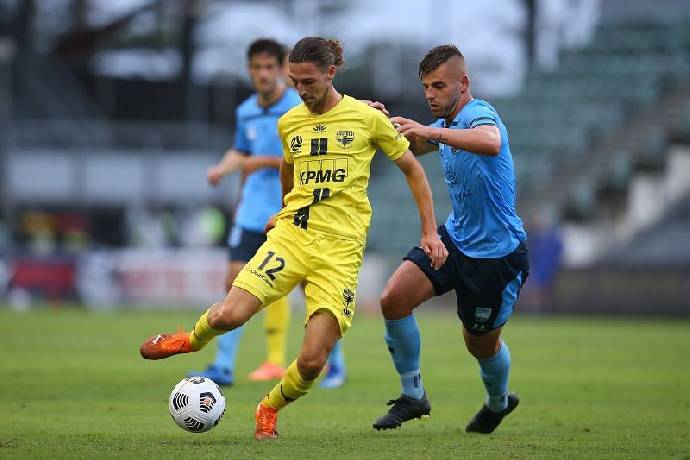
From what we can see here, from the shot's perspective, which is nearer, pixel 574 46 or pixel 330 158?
pixel 330 158

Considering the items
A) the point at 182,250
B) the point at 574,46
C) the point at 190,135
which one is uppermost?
the point at 574,46

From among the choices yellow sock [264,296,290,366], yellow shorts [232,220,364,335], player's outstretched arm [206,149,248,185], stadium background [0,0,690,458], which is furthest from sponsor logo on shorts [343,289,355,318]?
stadium background [0,0,690,458]

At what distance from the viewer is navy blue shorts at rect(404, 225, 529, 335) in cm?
787

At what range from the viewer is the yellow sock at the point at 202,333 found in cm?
750

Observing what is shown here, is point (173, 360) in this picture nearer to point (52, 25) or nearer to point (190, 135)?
point (190, 135)

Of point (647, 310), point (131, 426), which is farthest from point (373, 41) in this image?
point (131, 426)

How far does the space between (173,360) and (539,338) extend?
20.6 feet

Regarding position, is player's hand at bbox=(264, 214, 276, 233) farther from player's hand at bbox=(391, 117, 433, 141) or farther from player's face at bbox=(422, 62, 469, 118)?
player's face at bbox=(422, 62, 469, 118)

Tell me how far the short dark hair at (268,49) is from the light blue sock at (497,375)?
377 cm

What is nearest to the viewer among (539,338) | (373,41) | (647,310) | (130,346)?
(130,346)

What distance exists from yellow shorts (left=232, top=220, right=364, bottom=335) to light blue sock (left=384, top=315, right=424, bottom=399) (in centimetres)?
49

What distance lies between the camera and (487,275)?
7.88 metres

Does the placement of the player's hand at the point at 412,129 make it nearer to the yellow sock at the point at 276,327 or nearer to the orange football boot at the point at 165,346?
the orange football boot at the point at 165,346

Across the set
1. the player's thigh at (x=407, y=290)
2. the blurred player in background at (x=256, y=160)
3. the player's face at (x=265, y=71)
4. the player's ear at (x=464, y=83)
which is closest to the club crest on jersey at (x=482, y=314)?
the player's thigh at (x=407, y=290)
